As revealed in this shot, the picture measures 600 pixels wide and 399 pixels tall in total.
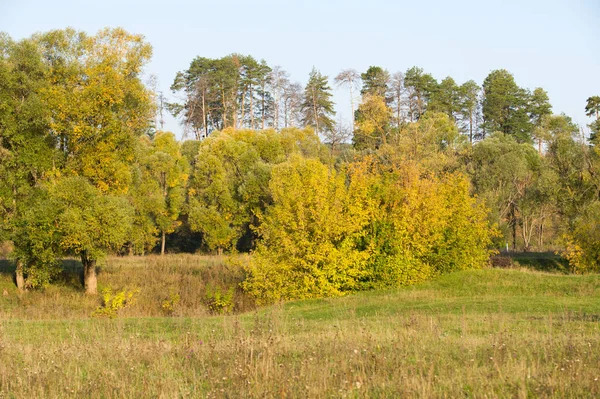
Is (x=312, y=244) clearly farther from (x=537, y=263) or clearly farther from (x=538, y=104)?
(x=538, y=104)

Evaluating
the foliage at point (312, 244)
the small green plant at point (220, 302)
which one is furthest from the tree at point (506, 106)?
the small green plant at point (220, 302)

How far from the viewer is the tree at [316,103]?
75.9m

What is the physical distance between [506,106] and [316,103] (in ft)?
76.8

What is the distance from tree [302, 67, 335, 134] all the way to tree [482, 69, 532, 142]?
19281mm

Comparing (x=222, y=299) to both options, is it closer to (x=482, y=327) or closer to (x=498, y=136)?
(x=482, y=327)

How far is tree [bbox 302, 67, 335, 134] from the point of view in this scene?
75938mm

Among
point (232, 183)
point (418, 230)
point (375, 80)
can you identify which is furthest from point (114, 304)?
point (375, 80)

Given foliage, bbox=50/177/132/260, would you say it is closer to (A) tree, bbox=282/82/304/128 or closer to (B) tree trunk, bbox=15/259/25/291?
(B) tree trunk, bbox=15/259/25/291

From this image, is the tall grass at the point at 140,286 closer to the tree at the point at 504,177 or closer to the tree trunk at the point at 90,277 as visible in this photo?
the tree trunk at the point at 90,277

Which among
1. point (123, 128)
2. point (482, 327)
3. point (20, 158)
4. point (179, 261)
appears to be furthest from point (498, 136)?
point (482, 327)

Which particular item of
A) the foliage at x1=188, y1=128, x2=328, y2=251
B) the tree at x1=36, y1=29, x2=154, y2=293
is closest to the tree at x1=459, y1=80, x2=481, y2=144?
the foliage at x1=188, y1=128, x2=328, y2=251

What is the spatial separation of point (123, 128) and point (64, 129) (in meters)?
3.06

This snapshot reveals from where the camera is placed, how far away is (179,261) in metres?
45.1

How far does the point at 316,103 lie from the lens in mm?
76625
